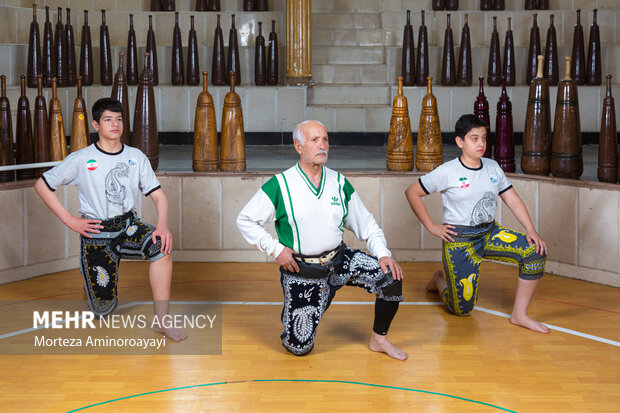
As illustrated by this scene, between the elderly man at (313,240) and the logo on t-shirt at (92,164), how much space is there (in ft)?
2.73

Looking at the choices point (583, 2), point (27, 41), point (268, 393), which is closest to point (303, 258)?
point (268, 393)

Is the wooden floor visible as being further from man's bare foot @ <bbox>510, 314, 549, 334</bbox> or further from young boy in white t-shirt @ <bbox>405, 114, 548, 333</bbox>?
young boy in white t-shirt @ <bbox>405, 114, 548, 333</bbox>

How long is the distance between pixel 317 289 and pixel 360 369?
1.23 feet

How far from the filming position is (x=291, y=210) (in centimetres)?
344

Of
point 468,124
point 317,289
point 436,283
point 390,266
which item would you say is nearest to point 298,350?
point 317,289

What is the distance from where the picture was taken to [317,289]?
3.51m

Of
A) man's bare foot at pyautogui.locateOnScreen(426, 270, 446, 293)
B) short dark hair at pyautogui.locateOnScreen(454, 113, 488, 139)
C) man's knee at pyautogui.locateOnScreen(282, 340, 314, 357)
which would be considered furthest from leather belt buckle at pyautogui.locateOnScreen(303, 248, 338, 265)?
man's bare foot at pyautogui.locateOnScreen(426, 270, 446, 293)

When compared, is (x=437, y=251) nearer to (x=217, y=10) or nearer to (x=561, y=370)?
(x=561, y=370)

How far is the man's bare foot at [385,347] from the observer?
3479mm

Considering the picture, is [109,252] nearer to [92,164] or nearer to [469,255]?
[92,164]

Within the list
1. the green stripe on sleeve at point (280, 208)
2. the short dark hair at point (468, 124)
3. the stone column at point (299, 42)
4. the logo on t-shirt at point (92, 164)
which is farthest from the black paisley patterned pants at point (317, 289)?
the stone column at point (299, 42)

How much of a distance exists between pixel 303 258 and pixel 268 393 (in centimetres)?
62

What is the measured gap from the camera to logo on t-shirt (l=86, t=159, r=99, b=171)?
12.6ft

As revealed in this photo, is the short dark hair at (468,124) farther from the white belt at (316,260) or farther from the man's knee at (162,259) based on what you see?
the man's knee at (162,259)
